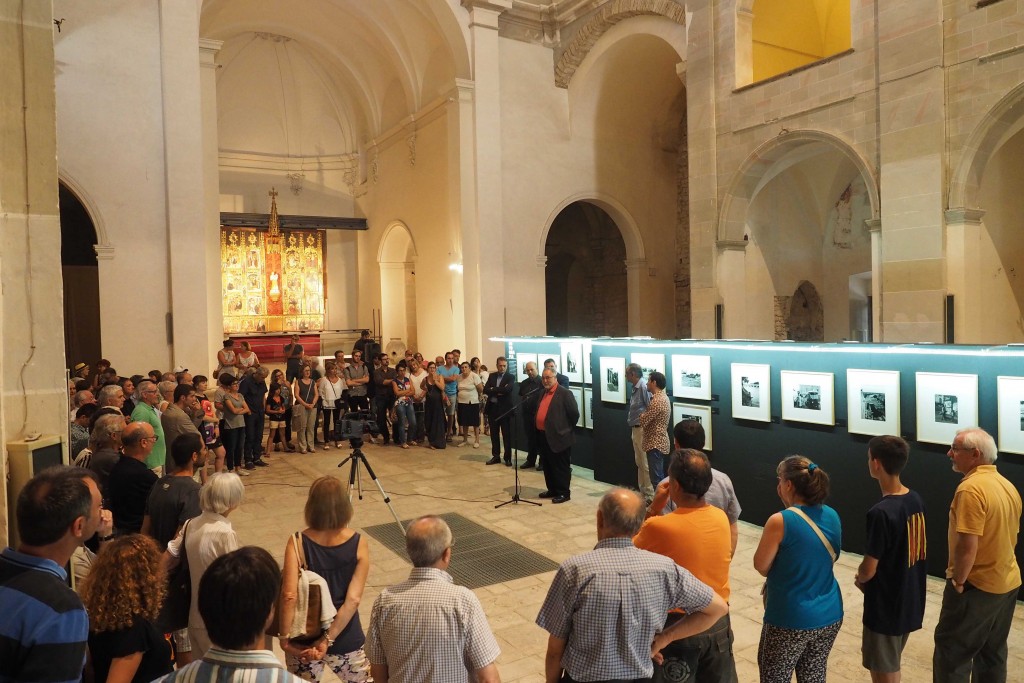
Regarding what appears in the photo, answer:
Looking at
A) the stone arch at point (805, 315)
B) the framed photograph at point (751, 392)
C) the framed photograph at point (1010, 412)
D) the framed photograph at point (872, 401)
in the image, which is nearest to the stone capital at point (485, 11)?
the stone arch at point (805, 315)

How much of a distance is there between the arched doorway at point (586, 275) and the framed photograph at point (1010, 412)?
1455 cm

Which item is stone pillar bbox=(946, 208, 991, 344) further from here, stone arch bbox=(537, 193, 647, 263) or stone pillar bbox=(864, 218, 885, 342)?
stone arch bbox=(537, 193, 647, 263)

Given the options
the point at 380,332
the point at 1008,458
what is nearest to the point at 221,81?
the point at 380,332

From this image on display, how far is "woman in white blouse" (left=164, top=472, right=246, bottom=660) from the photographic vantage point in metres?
3.15

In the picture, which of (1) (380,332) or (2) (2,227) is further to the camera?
(1) (380,332)

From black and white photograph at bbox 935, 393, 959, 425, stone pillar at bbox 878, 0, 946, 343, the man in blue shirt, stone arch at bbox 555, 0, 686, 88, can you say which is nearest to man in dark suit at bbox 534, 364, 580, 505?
black and white photograph at bbox 935, 393, 959, 425

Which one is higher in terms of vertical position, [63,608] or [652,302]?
[652,302]

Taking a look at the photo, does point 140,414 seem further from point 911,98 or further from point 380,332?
point 380,332

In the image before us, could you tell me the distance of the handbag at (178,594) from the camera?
10.6 feet

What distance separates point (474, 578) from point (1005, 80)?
9.15m

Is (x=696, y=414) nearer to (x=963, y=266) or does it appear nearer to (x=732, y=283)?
(x=963, y=266)

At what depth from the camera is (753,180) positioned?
12625 mm

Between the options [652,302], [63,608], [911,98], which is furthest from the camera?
[652,302]

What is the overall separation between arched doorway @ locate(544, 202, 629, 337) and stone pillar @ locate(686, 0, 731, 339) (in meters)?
6.15
